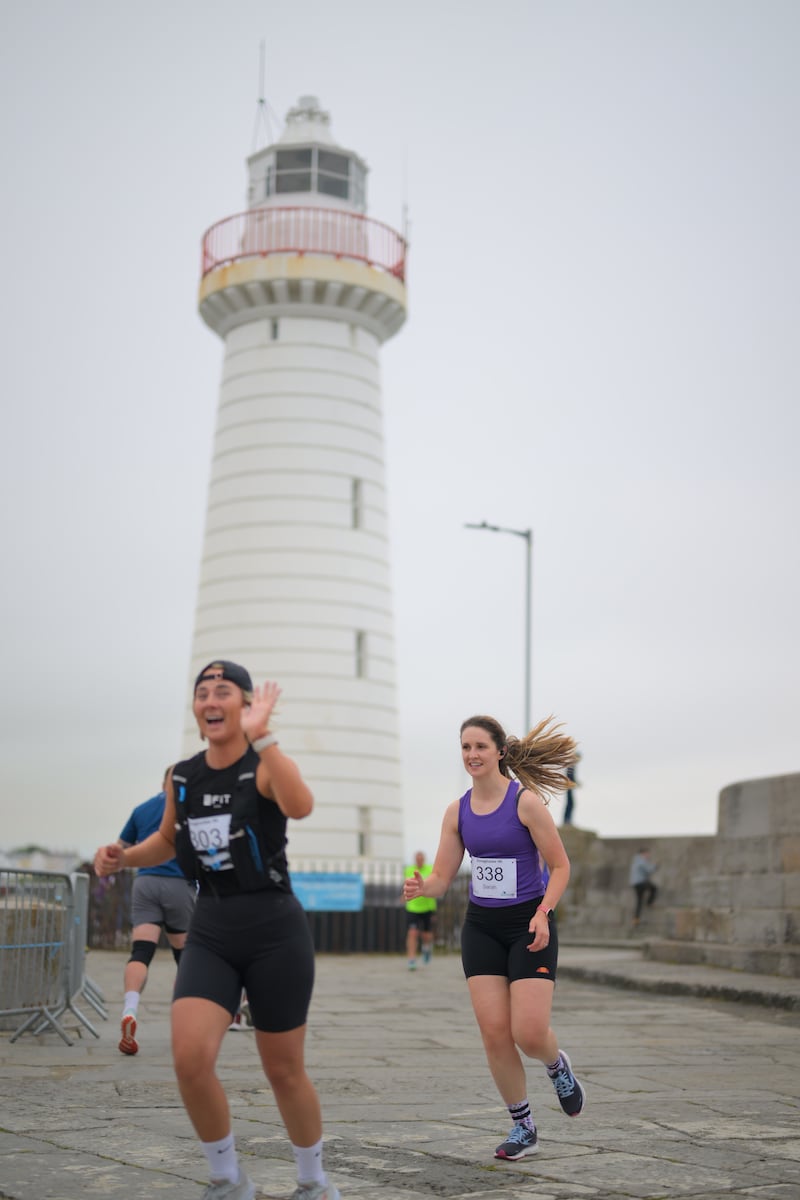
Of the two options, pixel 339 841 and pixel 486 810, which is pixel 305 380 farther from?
pixel 486 810

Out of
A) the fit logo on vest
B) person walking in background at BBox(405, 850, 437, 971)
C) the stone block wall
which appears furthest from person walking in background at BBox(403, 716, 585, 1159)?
person walking in background at BBox(405, 850, 437, 971)

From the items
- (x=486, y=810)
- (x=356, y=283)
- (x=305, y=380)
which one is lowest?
(x=486, y=810)

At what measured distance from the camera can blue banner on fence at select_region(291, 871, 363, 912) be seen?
26375mm

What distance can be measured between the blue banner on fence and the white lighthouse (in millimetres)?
2812

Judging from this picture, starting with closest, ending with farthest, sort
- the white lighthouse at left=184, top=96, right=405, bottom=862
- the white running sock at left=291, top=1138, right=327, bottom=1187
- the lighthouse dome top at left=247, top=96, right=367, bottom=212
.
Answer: the white running sock at left=291, top=1138, right=327, bottom=1187, the white lighthouse at left=184, top=96, right=405, bottom=862, the lighthouse dome top at left=247, top=96, right=367, bottom=212

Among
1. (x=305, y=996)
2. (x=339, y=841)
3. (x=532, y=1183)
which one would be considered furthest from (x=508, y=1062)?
(x=339, y=841)

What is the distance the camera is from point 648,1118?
7.27 metres

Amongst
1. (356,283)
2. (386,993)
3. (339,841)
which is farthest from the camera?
(356,283)

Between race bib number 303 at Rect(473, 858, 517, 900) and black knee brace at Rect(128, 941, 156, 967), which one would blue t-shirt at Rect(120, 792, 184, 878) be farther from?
race bib number 303 at Rect(473, 858, 517, 900)

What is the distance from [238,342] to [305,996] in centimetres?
2853

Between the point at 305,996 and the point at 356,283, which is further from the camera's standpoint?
the point at 356,283

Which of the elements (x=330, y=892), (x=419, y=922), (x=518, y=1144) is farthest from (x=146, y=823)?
(x=330, y=892)

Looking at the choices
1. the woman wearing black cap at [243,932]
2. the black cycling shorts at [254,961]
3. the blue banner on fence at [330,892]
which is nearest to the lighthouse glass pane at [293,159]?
the blue banner on fence at [330,892]

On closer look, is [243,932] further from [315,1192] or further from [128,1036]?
[128,1036]
